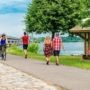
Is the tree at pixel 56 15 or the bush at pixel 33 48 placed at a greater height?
the tree at pixel 56 15

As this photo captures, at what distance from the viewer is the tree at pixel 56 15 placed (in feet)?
190

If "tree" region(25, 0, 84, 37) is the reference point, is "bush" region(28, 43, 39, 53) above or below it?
below

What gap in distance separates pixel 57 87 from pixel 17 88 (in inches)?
57.1

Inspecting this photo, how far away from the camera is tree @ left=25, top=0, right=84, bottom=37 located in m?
57.9

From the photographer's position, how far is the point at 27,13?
62031 millimetres

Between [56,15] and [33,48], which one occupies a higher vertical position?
[56,15]

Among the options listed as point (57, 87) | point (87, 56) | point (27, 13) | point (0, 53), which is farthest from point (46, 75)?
point (27, 13)

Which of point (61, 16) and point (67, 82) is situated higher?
point (61, 16)

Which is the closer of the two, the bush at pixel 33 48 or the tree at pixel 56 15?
the bush at pixel 33 48

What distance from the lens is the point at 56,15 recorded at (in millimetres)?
58406

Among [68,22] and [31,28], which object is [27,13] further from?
[68,22]

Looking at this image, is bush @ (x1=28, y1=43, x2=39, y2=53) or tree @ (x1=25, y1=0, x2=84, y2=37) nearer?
bush @ (x1=28, y1=43, x2=39, y2=53)

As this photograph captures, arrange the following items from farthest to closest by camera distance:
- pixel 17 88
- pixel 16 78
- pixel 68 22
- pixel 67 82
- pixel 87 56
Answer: pixel 68 22 → pixel 87 56 → pixel 16 78 → pixel 67 82 → pixel 17 88

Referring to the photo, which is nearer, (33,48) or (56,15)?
(33,48)
